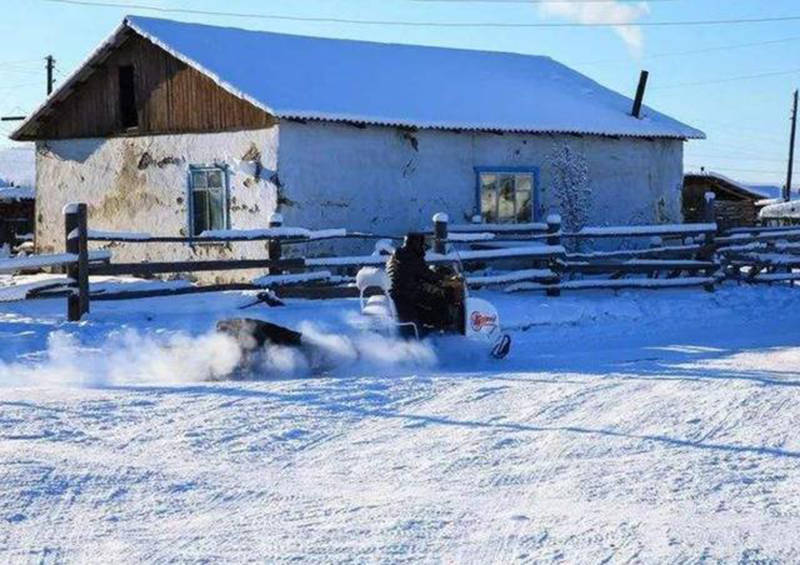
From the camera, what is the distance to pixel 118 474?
7246 mm

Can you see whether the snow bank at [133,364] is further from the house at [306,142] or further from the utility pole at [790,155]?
the utility pole at [790,155]

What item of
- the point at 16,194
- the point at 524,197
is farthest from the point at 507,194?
the point at 16,194

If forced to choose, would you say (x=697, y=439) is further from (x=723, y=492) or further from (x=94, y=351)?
(x=94, y=351)

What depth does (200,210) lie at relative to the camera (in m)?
22.6

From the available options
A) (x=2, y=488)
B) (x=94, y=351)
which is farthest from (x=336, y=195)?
(x=2, y=488)

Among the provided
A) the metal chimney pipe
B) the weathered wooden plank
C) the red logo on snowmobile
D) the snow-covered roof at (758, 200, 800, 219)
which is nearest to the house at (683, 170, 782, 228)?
the snow-covered roof at (758, 200, 800, 219)

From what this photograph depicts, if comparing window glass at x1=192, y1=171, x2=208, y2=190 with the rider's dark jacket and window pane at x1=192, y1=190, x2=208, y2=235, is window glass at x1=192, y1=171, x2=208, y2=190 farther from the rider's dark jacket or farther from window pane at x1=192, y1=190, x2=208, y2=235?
the rider's dark jacket

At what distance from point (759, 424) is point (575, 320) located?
8.37m

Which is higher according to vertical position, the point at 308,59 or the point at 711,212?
the point at 308,59

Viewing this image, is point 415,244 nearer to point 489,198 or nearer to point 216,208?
point 216,208

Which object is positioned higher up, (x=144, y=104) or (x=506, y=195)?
(x=144, y=104)

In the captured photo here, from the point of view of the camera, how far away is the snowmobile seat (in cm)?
1222

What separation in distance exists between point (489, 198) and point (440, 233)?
5817 millimetres

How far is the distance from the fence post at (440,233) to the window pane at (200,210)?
579 cm
